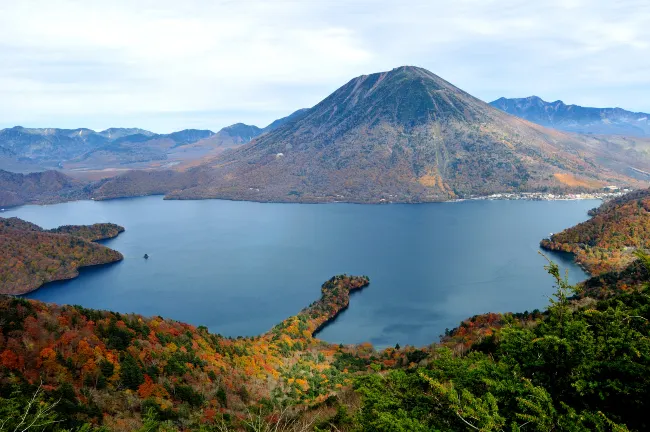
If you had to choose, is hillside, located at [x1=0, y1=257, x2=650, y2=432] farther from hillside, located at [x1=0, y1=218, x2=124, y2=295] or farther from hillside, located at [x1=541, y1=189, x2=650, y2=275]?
hillside, located at [x1=0, y1=218, x2=124, y2=295]

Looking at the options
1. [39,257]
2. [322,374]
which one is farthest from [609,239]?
[39,257]

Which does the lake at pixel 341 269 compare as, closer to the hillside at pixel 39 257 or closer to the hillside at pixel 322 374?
the hillside at pixel 39 257

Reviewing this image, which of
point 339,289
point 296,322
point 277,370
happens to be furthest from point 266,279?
point 277,370

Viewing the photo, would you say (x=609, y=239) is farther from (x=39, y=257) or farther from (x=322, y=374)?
(x=39, y=257)

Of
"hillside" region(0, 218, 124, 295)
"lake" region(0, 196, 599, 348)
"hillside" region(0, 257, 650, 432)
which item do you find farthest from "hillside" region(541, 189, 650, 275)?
"hillside" region(0, 218, 124, 295)

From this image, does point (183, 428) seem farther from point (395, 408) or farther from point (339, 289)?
point (339, 289)

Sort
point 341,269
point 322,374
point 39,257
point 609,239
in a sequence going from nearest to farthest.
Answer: point 322,374, point 609,239, point 341,269, point 39,257
